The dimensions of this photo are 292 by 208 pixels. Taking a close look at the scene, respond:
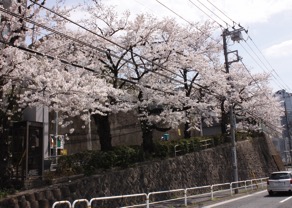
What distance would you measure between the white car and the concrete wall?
583 cm

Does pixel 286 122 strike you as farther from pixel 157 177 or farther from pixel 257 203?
pixel 257 203

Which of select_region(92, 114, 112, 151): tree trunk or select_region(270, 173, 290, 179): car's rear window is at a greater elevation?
select_region(92, 114, 112, 151): tree trunk

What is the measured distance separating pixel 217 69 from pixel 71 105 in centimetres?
1689

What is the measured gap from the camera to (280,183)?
19.6 metres

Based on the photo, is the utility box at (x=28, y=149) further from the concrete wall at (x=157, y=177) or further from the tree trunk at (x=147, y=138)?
the tree trunk at (x=147, y=138)

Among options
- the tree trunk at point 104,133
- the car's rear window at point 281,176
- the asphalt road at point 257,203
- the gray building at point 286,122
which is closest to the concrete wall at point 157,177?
the tree trunk at point 104,133

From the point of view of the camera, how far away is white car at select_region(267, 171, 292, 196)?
63.5 ft

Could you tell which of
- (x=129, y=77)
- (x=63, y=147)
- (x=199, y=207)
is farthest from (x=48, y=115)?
(x=199, y=207)

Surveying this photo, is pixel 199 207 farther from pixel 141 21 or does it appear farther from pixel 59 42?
pixel 141 21

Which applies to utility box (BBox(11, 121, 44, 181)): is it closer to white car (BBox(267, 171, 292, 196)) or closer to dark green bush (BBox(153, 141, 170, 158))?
dark green bush (BBox(153, 141, 170, 158))

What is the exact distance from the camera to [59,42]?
15.2 metres

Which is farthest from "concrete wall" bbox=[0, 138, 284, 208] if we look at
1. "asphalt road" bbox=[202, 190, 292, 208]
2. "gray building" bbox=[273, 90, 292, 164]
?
"gray building" bbox=[273, 90, 292, 164]

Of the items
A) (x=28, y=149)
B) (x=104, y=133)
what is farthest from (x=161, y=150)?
(x=28, y=149)

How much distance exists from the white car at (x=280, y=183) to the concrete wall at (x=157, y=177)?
583cm
